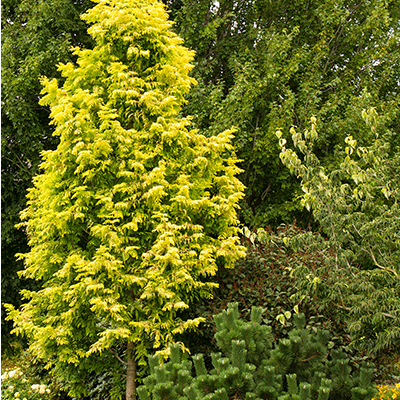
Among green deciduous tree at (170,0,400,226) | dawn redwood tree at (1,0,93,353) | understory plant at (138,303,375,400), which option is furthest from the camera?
dawn redwood tree at (1,0,93,353)

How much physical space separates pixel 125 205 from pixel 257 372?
258 cm

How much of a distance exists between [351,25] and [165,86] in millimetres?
7348

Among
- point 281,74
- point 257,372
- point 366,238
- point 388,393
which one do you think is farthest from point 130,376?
point 281,74

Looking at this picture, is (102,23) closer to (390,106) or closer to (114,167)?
(114,167)

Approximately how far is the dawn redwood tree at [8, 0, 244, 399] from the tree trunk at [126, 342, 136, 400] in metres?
0.01

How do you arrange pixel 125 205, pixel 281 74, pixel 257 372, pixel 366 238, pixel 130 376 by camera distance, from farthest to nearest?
pixel 281 74 < pixel 130 376 < pixel 125 205 < pixel 257 372 < pixel 366 238

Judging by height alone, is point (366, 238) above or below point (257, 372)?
above

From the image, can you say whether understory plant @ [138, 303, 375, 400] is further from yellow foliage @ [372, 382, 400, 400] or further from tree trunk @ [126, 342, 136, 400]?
tree trunk @ [126, 342, 136, 400]

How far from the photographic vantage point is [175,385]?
16.5 feet

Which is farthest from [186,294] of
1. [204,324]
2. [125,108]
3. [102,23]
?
[102,23]

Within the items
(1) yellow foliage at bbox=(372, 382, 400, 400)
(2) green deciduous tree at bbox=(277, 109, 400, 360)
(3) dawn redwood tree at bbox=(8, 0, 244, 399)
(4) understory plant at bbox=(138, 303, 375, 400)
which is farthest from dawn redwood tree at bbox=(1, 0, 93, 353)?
(1) yellow foliage at bbox=(372, 382, 400, 400)

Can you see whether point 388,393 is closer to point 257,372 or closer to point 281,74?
point 257,372

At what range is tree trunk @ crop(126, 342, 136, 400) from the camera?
21.1 feet

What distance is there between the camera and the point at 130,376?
21.2ft
